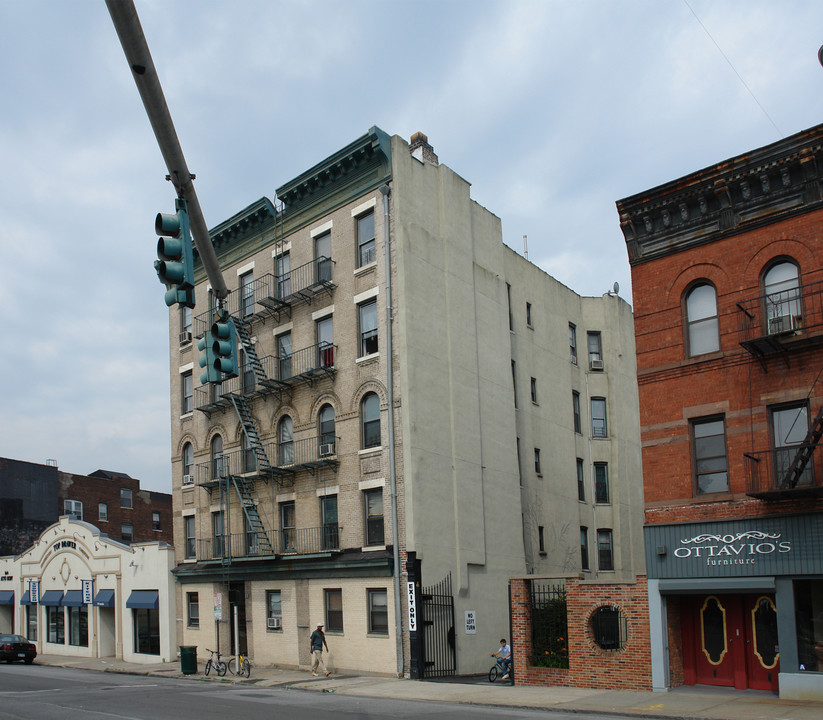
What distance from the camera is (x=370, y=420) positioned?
3075 cm

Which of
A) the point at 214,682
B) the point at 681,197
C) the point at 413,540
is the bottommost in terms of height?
the point at 214,682

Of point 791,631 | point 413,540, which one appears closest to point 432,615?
point 413,540

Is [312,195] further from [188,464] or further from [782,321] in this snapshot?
[782,321]

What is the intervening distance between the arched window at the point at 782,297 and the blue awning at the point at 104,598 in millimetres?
32841

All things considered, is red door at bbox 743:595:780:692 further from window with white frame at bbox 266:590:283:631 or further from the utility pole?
window with white frame at bbox 266:590:283:631

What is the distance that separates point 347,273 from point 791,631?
19092mm

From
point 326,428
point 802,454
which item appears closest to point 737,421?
point 802,454

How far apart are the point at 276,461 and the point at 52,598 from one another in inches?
753

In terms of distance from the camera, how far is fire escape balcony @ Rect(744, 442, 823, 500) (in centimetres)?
1875

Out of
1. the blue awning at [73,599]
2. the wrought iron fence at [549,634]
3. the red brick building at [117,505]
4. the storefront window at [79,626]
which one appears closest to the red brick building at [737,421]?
the wrought iron fence at [549,634]

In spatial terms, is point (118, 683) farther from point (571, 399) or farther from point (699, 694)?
point (571, 399)

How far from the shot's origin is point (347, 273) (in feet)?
106

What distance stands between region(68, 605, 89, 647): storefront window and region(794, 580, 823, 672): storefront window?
35200mm

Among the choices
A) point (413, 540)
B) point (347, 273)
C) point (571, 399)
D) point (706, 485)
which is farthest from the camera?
point (571, 399)
